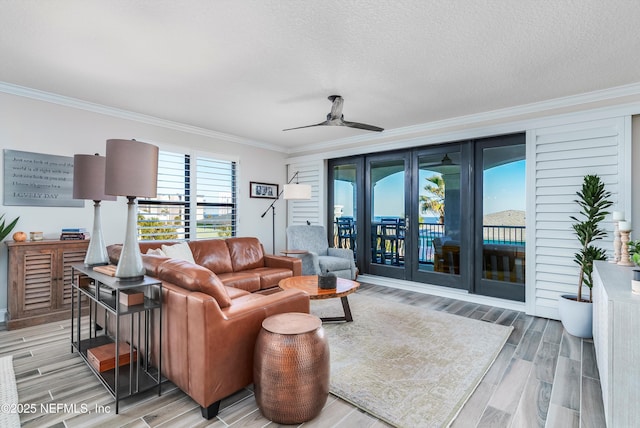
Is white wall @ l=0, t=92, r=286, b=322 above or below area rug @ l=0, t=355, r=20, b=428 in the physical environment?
above

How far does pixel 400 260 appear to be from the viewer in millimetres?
5301

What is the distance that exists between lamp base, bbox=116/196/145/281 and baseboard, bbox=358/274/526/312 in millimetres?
4036

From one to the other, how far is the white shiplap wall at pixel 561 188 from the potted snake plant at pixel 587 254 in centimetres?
12

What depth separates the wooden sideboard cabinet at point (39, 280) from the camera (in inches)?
127

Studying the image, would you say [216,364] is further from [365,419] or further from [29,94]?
[29,94]

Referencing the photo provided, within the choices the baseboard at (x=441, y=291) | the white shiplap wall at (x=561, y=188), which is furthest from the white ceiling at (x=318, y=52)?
the baseboard at (x=441, y=291)

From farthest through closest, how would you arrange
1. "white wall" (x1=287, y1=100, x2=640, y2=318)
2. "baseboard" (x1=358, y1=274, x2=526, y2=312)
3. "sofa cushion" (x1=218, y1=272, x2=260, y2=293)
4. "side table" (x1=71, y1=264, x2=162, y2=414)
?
"baseboard" (x1=358, y1=274, x2=526, y2=312), "sofa cushion" (x1=218, y1=272, x2=260, y2=293), "white wall" (x1=287, y1=100, x2=640, y2=318), "side table" (x1=71, y1=264, x2=162, y2=414)

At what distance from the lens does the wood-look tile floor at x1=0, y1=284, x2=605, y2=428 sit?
6.10 ft

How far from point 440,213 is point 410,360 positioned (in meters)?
2.75

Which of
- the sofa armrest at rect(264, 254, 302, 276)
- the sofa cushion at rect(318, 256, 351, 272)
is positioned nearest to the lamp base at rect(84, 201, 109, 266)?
the sofa armrest at rect(264, 254, 302, 276)

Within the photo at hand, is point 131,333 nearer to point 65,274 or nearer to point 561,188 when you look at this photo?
point 65,274

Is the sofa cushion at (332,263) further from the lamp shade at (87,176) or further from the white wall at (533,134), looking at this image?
the lamp shade at (87,176)

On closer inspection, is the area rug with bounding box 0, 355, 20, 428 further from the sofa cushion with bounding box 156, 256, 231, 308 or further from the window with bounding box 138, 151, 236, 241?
the window with bounding box 138, 151, 236, 241

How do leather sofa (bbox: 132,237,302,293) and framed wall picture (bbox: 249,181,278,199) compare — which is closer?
leather sofa (bbox: 132,237,302,293)
